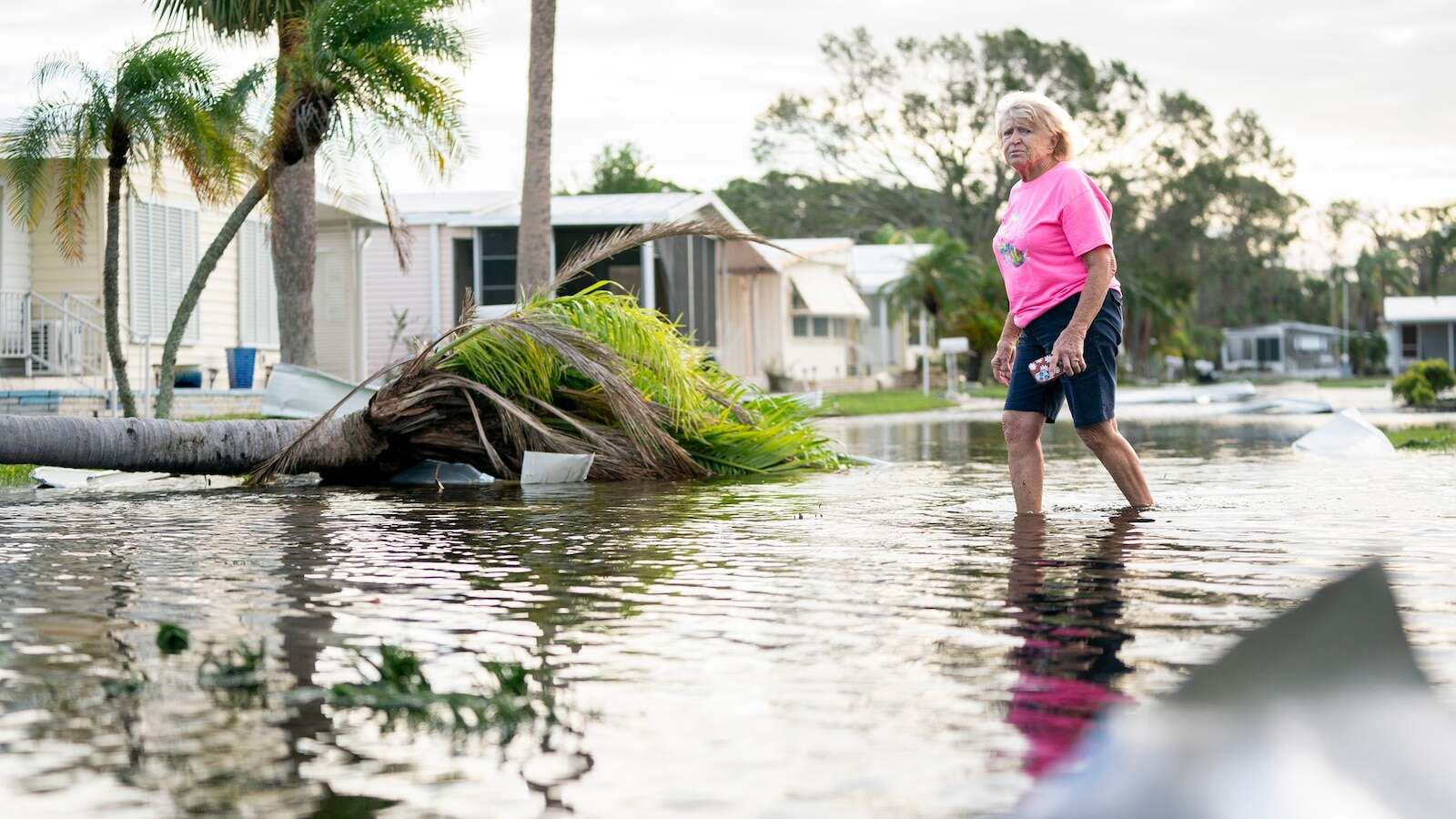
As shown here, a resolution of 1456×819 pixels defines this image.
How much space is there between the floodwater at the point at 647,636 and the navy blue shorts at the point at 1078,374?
51cm

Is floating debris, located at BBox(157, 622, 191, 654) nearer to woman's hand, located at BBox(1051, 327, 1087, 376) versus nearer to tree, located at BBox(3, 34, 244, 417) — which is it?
woman's hand, located at BBox(1051, 327, 1087, 376)

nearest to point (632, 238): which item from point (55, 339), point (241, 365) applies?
point (55, 339)

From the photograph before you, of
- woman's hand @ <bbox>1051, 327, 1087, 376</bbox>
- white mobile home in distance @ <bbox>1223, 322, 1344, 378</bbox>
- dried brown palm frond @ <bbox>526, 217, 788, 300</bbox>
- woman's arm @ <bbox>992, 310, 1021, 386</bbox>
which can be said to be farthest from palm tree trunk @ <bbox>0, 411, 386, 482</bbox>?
white mobile home in distance @ <bbox>1223, 322, 1344, 378</bbox>

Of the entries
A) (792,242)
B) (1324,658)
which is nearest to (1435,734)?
(1324,658)

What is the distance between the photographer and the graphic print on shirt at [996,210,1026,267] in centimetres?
743

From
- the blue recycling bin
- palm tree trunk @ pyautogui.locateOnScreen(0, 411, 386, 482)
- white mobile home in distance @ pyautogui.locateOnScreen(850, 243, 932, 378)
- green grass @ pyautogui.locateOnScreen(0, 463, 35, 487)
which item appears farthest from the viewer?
white mobile home in distance @ pyautogui.locateOnScreen(850, 243, 932, 378)

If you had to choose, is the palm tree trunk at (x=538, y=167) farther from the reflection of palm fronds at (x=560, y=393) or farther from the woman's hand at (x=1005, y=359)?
the woman's hand at (x=1005, y=359)

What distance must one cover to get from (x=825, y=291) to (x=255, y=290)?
91.1ft

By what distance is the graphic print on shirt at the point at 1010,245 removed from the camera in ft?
24.4

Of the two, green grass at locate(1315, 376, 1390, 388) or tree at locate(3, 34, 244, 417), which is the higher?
tree at locate(3, 34, 244, 417)

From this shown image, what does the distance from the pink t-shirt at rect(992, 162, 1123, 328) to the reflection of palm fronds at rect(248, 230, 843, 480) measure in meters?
3.84

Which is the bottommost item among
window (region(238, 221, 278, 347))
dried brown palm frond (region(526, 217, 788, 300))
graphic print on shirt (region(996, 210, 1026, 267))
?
graphic print on shirt (region(996, 210, 1026, 267))

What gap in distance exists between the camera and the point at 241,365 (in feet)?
79.2

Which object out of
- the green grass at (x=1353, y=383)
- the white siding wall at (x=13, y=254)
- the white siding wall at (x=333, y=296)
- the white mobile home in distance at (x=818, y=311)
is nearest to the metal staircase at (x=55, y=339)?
the white siding wall at (x=13, y=254)
